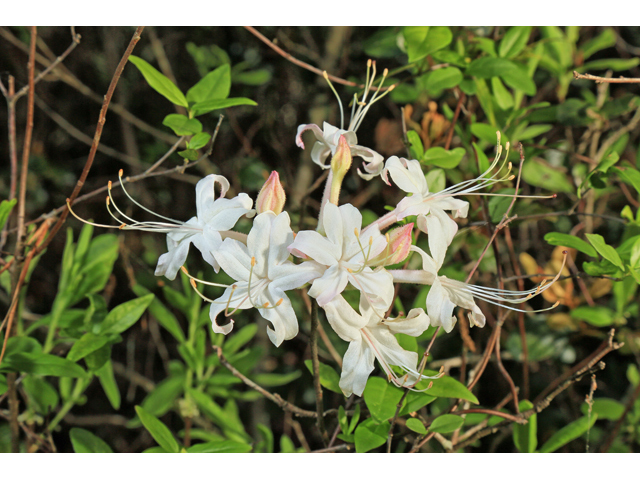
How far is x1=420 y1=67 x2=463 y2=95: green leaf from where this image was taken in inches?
41.1

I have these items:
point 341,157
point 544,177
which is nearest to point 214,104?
point 341,157

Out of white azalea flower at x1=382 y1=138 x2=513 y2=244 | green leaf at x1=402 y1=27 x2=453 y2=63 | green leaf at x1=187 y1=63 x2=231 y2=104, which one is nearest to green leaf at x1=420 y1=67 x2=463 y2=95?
green leaf at x1=402 y1=27 x2=453 y2=63

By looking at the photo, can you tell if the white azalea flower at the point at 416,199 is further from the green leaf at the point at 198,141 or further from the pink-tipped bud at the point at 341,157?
the green leaf at the point at 198,141

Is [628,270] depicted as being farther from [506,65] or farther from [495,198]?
[506,65]

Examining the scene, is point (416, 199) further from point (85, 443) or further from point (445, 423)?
point (85, 443)

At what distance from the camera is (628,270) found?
2.73 feet

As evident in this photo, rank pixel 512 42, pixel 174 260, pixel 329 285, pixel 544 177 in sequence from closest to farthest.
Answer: pixel 329 285 < pixel 174 260 < pixel 512 42 < pixel 544 177

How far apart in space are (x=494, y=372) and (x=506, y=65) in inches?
36.7

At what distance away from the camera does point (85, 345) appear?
95 cm

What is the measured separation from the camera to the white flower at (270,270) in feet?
2.23

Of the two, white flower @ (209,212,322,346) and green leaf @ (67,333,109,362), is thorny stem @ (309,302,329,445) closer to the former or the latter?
white flower @ (209,212,322,346)

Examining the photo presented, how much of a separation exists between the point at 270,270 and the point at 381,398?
263 millimetres

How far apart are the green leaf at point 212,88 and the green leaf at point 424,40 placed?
1.24ft
